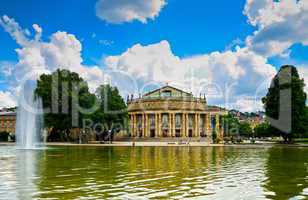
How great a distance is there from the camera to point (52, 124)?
276ft

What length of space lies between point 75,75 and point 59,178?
243 ft

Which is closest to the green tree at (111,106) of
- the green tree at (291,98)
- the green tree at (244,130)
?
the green tree at (291,98)

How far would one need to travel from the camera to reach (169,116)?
123562 mm

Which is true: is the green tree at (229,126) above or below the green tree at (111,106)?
below

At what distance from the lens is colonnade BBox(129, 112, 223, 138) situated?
124 metres

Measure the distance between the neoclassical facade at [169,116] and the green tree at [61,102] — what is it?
40226 millimetres

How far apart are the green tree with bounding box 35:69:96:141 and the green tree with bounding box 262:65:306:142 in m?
37.8

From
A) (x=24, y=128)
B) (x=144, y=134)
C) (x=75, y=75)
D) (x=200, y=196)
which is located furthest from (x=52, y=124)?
(x=200, y=196)

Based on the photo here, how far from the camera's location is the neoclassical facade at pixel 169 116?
12350 cm

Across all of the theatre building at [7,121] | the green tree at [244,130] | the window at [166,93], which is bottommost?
the green tree at [244,130]

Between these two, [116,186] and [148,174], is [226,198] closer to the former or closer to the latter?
[116,186]

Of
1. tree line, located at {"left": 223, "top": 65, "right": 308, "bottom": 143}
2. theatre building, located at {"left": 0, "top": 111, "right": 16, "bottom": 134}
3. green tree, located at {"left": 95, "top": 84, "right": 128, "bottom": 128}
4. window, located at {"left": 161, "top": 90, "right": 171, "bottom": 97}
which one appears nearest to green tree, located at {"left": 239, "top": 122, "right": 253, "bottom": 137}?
window, located at {"left": 161, "top": 90, "right": 171, "bottom": 97}

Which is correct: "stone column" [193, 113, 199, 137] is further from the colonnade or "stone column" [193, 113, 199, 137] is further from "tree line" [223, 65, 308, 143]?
"tree line" [223, 65, 308, 143]

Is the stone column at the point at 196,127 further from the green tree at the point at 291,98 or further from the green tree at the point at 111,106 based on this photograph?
the green tree at the point at 291,98
